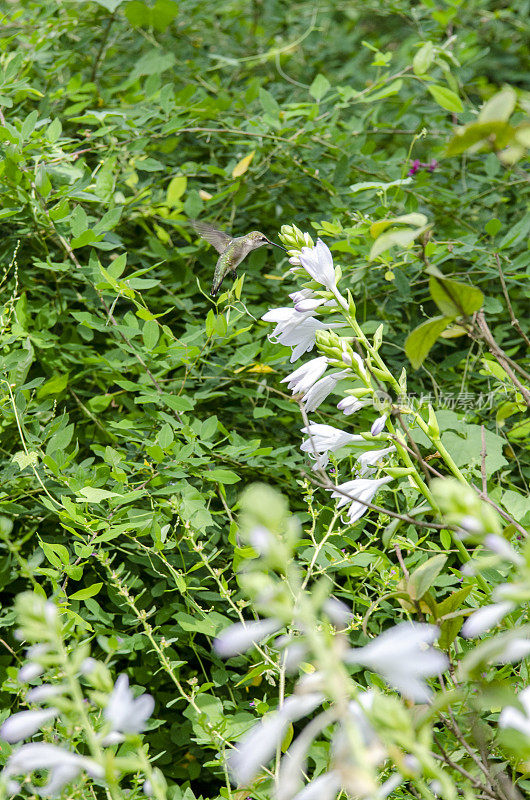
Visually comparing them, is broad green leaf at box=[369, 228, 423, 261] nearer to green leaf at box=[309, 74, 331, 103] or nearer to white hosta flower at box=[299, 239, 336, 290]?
white hosta flower at box=[299, 239, 336, 290]

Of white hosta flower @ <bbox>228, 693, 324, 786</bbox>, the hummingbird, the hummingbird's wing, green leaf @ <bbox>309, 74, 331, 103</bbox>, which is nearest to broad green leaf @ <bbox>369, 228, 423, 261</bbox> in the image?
white hosta flower @ <bbox>228, 693, 324, 786</bbox>

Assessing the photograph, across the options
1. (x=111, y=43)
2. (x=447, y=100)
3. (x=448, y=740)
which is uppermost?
(x=447, y=100)

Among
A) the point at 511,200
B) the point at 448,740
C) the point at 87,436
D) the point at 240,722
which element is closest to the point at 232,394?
the point at 87,436

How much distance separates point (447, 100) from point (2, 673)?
3.77 ft

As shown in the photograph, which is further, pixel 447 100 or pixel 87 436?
pixel 87 436

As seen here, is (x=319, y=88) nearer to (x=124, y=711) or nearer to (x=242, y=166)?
(x=242, y=166)

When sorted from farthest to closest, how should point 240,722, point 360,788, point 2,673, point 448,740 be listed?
point 2,673, point 240,722, point 448,740, point 360,788

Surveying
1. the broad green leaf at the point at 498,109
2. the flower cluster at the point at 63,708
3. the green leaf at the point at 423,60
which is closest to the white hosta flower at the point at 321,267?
the broad green leaf at the point at 498,109

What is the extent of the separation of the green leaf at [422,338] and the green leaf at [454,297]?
0.01 m

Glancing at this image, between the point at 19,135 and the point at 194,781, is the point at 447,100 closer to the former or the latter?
the point at 19,135

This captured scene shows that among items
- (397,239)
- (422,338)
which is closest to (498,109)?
(397,239)

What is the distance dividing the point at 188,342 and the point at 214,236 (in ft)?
0.95

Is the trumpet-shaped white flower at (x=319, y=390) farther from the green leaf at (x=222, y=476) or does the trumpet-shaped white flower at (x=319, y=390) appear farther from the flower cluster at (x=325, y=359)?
the green leaf at (x=222, y=476)

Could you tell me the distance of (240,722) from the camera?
1.14 m
